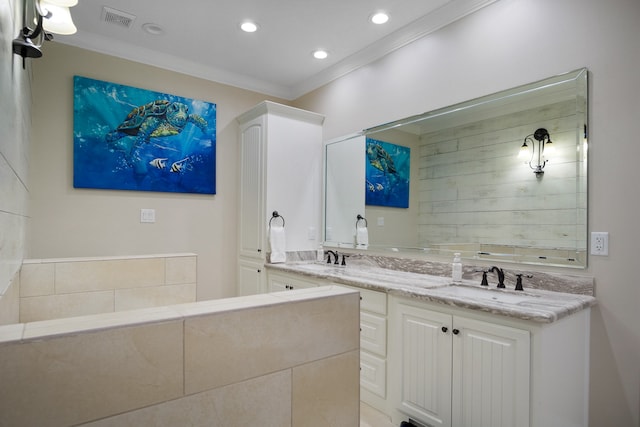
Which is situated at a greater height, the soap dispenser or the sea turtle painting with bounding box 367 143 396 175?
the sea turtle painting with bounding box 367 143 396 175

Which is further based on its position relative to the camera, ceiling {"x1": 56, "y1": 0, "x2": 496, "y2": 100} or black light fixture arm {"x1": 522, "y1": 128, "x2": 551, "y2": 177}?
ceiling {"x1": 56, "y1": 0, "x2": 496, "y2": 100}

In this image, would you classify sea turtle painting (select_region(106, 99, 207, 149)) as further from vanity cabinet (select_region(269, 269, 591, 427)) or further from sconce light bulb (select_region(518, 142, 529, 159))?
sconce light bulb (select_region(518, 142, 529, 159))

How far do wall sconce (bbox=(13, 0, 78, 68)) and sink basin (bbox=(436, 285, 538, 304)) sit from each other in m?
2.09

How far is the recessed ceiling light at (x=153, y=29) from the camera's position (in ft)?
9.00

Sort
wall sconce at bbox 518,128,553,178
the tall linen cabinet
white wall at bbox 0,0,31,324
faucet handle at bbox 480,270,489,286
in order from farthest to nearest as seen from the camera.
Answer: the tall linen cabinet
faucet handle at bbox 480,270,489,286
wall sconce at bbox 518,128,553,178
white wall at bbox 0,0,31,324

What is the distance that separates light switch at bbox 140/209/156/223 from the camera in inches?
122

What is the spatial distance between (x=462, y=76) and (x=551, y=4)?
58 centimetres

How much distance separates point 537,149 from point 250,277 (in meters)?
2.54

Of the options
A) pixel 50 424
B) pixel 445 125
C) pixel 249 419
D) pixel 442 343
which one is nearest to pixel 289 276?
pixel 442 343

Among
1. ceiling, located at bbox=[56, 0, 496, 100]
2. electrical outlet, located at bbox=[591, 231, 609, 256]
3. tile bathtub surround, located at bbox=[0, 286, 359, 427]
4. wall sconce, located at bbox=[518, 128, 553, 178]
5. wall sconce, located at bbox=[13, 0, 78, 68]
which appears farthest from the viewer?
ceiling, located at bbox=[56, 0, 496, 100]

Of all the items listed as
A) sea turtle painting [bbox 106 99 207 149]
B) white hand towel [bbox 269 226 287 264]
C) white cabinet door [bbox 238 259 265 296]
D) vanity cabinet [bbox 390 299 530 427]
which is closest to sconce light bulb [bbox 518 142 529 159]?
vanity cabinet [bbox 390 299 530 427]

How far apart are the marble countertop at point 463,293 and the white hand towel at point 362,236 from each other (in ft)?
0.77

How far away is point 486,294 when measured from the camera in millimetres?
2008

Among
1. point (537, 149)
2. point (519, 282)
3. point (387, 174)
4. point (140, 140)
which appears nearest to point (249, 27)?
point (140, 140)
